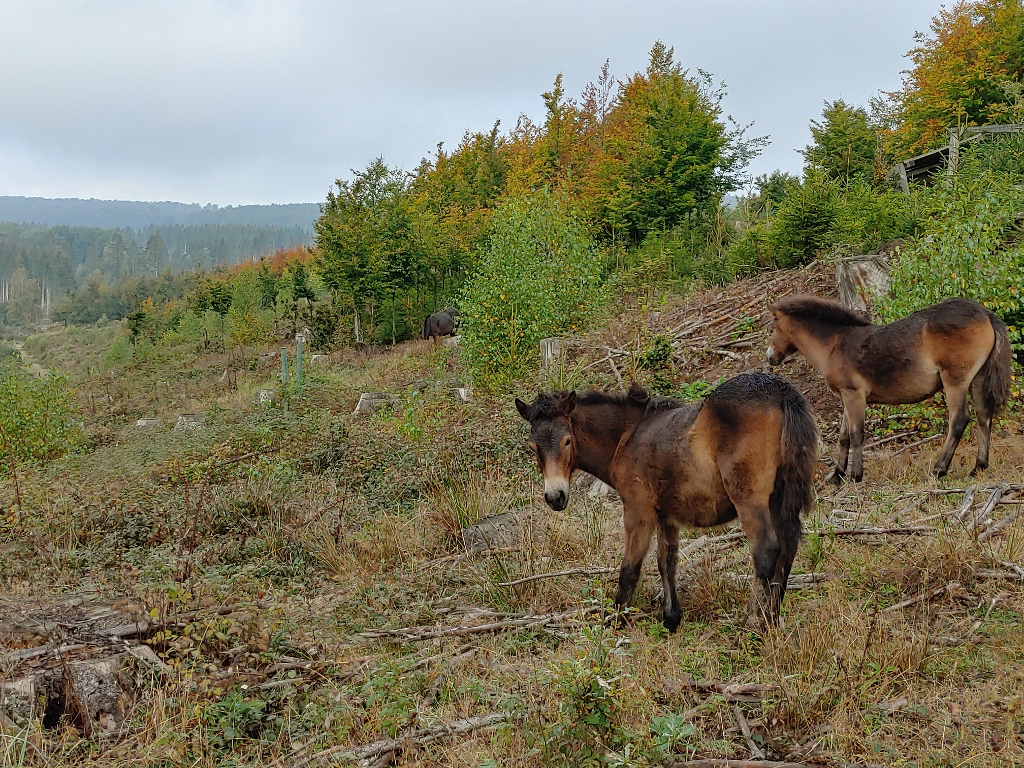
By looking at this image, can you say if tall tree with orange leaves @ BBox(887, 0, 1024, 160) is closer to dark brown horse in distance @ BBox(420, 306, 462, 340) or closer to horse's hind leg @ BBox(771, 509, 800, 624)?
dark brown horse in distance @ BBox(420, 306, 462, 340)

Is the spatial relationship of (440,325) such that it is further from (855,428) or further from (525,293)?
(855,428)

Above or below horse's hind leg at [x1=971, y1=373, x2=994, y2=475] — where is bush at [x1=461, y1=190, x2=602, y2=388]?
above

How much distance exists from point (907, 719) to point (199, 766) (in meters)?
3.41

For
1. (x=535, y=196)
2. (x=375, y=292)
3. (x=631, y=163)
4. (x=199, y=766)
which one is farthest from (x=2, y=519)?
(x=375, y=292)

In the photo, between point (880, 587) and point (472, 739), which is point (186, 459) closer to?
point (472, 739)

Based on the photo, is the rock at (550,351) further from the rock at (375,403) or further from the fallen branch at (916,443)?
the fallen branch at (916,443)

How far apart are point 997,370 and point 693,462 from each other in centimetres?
458

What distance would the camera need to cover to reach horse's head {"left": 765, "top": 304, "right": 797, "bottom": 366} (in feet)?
28.5

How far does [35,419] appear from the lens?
14.0 metres

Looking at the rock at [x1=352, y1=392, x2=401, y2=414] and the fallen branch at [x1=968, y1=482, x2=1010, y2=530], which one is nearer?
the fallen branch at [x1=968, y1=482, x2=1010, y2=530]

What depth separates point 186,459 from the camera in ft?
36.8

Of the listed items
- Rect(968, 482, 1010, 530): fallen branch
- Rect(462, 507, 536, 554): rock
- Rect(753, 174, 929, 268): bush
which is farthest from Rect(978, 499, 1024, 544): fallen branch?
Rect(753, 174, 929, 268): bush

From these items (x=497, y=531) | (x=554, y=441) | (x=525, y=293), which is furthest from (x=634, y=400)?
(x=525, y=293)

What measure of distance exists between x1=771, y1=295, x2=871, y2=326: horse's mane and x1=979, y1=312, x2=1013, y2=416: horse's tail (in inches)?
49.8
